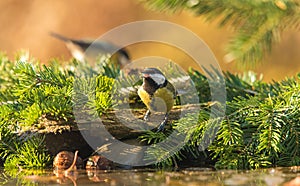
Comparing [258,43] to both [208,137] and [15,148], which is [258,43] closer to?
[208,137]

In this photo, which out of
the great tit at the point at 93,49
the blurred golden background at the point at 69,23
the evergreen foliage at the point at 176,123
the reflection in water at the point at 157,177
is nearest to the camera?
the reflection in water at the point at 157,177

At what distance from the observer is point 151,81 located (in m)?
1.92

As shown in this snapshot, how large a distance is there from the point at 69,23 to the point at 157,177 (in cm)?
489

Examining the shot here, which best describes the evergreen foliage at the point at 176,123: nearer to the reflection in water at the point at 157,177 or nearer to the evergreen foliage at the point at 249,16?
the reflection in water at the point at 157,177

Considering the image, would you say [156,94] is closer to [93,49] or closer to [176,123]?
[176,123]

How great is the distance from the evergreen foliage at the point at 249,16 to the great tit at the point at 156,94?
1.35 feet

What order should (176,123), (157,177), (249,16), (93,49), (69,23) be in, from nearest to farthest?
(157,177) → (176,123) → (249,16) → (93,49) → (69,23)

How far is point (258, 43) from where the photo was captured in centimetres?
252

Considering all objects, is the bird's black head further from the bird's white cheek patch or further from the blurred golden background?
the blurred golden background

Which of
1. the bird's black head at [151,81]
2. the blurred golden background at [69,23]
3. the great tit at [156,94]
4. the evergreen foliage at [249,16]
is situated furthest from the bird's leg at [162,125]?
the blurred golden background at [69,23]

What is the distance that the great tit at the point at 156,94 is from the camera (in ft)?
6.25

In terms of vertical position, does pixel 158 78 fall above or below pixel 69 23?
below

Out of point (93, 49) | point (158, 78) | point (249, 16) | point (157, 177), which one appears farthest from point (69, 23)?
point (157, 177)

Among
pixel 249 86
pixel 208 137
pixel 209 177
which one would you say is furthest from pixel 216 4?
pixel 209 177
